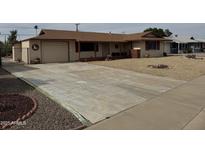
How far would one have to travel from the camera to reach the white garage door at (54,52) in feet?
81.3

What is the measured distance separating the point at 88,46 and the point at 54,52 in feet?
16.5

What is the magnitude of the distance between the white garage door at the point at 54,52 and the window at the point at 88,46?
236 centimetres

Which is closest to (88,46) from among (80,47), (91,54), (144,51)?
(91,54)

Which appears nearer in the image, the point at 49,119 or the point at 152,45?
the point at 49,119

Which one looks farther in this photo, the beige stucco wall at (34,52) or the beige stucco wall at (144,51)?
the beige stucco wall at (144,51)

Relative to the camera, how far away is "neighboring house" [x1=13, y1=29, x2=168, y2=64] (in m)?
24.4

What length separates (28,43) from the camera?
24.1m

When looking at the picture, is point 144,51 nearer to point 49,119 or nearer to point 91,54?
point 91,54

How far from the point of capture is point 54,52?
83.5ft

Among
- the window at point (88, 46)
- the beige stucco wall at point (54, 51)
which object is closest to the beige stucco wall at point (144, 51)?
the window at point (88, 46)

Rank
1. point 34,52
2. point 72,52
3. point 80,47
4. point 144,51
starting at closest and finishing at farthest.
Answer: point 34,52
point 72,52
point 80,47
point 144,51

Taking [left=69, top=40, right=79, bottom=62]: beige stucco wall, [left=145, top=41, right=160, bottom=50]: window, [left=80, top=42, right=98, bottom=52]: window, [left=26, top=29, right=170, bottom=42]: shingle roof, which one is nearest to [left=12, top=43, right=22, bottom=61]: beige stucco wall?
[left=26, top=29, right=170, bottom=42]: shingle roof

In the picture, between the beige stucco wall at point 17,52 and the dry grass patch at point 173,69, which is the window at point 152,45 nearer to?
the dry grass patch at point 173,69
